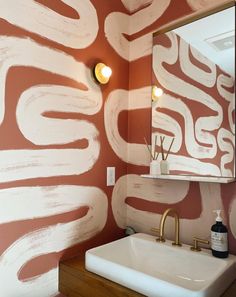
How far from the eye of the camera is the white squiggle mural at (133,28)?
155 centimetres

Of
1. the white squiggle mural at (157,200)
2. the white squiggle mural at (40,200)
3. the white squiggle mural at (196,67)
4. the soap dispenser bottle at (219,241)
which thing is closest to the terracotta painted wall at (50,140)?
the white squiggle mural at (40,200)

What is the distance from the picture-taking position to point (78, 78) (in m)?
1.37

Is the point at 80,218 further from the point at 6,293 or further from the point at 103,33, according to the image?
the point at 103,33

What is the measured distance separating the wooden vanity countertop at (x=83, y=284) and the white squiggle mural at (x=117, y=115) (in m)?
0.67

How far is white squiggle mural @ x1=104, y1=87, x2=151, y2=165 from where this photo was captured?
1555 mm

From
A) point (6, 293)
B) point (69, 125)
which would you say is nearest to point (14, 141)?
point (69, 125)

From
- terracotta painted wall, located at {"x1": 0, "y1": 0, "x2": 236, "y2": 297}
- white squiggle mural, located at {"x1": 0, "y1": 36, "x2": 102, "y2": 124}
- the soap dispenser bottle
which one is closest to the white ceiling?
terracotta painted wall, located at {"x1": 0, "y1": 0, "x2": 236, "y2": 297}

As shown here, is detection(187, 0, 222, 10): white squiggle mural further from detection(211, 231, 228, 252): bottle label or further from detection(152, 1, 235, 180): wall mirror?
detection(211, 231, 228, 252): bottle label

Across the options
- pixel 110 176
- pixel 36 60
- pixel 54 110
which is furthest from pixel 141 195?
pixel 36 60

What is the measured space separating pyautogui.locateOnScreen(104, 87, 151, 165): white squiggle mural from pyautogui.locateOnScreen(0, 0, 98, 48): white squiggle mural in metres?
0.38

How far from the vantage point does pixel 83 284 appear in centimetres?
113

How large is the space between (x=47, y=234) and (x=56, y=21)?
1081 mm

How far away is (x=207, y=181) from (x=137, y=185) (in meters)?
0.48

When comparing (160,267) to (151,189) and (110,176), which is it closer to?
(151,189)
